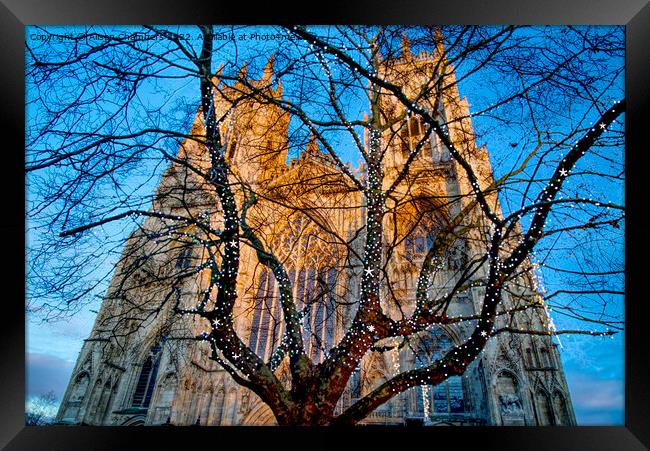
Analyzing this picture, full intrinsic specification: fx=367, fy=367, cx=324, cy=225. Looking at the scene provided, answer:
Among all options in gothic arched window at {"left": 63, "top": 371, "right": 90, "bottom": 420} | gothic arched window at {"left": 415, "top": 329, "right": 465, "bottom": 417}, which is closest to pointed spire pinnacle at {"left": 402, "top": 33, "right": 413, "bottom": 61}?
gothic arched window at {"left": 415, "top": 329, "right": 465, "bottom": 417}

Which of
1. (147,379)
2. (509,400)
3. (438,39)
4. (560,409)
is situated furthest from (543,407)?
(147,379)

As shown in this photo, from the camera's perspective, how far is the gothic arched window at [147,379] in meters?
8.50

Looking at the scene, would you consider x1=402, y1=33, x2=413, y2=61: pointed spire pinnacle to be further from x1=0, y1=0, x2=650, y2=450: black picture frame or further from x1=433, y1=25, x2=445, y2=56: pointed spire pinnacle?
x1=0, y1=0, x2=650, y2=450: black picture frame

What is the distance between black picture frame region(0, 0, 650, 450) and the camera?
145 inches

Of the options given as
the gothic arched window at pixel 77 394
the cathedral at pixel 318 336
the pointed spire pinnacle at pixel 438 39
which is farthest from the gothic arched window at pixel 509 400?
the gothic arched window at pixel 77 394

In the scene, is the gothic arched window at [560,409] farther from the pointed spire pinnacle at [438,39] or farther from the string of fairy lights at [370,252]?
the pointed spire pinnacle at [438,39]

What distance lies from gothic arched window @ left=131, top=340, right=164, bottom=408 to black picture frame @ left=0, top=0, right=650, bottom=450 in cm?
508
